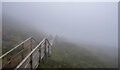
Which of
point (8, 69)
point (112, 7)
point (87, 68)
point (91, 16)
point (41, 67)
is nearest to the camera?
point (8, 69)

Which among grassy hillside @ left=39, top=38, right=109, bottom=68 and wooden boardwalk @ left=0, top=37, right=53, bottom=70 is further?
grassy hillside @ left=39, top=38, right=109, bottom=68

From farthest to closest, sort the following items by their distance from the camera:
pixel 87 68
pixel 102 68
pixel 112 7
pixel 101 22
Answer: pixel 112 7 < pixel 101 22 < pixel 102 68 < pixel 87 68

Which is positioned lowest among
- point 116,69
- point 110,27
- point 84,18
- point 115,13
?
point 116,69

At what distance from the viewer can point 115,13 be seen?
74.3m

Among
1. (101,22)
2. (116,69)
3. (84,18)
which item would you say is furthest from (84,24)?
(116,69)

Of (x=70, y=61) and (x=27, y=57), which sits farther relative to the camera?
(x=70, y=61)

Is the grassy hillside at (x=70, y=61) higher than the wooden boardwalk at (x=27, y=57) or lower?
lower

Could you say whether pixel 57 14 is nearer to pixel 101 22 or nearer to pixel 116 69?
pixel 101 22

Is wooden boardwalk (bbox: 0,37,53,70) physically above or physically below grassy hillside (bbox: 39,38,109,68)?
above

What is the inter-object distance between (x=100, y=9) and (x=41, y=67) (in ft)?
275

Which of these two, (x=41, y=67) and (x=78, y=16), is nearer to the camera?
(x=41, y=67)

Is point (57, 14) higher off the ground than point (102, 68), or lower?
higher

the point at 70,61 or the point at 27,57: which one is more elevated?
the point at 27,57

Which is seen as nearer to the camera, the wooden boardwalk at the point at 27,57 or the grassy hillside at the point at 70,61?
the wooden boardwalk at the point at 27,57
